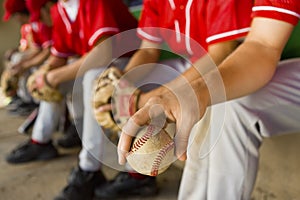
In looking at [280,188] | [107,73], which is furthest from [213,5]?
[280,188]

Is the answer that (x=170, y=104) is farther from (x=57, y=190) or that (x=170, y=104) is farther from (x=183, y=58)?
(x=57, y=190)

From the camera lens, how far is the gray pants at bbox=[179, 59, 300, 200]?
73cm

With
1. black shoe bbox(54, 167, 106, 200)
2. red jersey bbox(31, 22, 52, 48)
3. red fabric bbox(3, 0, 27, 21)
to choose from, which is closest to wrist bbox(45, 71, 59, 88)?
black shoe bbox(54, 167, 106, 200)

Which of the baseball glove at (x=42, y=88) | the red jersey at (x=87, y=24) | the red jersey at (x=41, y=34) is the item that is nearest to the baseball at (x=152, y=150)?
the red jersey at (x=87, y=24)

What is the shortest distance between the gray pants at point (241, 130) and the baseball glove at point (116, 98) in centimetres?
17

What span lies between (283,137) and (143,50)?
0.44 m

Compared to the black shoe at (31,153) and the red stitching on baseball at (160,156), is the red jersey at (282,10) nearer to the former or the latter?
the red stitching on baseball at (160,156)

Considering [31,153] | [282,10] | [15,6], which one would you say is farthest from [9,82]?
[282,10]

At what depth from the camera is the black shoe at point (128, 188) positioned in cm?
118

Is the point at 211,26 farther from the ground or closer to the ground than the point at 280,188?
farther from the ground

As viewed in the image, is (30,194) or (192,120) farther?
(30,194)

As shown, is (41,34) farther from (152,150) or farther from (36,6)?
(152,150)

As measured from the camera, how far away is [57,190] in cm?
126

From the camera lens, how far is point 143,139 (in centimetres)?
48
